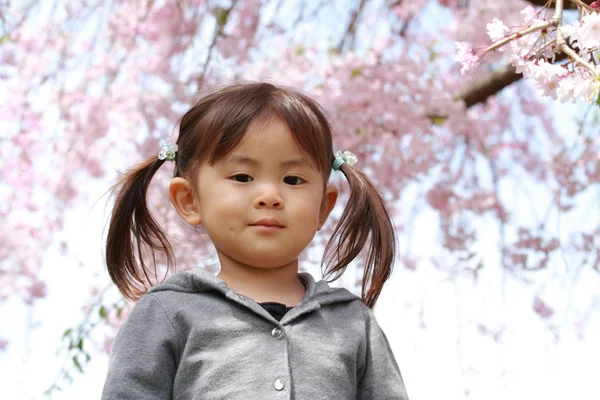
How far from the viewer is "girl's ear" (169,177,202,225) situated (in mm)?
1673

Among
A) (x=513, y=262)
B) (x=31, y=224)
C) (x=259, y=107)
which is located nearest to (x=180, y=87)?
(x=31, y=224)

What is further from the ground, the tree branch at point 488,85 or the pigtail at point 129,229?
the tree branch at point 488,85

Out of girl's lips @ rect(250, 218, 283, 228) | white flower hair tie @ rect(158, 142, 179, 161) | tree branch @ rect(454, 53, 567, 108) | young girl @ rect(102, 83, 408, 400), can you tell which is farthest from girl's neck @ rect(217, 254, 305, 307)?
tree branch @ rect(454, 53, 567, 108)

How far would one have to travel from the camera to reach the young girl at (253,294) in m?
1.49

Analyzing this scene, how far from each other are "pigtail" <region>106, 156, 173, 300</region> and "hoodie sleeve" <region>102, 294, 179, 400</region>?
0.93 feet

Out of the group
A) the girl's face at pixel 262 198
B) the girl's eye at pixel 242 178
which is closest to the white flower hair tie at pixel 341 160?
the girl's face at pixel 262 198

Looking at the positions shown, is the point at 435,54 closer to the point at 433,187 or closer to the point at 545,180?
the point at 433,187

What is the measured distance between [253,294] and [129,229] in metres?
0.38

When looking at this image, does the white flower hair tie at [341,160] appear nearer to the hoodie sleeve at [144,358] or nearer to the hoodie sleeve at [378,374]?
the hoodie sleeve at [378,374]

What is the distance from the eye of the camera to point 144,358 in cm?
148

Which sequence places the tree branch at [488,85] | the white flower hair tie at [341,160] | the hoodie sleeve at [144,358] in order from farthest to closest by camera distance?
the tree branch at [488,85], the white flower hair tie at [341,160], the hoodie sleeve at [144,358]

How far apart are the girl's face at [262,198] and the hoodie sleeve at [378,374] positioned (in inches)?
8.9

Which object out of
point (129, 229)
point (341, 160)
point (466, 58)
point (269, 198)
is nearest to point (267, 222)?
point (269, 198)

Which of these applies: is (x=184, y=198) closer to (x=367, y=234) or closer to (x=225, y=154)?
(x=225, y=154)
